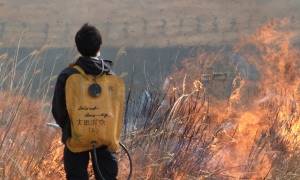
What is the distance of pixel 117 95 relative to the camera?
378cm

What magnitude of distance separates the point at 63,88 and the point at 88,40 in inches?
13.3

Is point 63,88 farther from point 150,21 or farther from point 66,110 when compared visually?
point 150,21

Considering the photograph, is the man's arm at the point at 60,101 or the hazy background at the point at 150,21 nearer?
the man's arm at the point at 60,101

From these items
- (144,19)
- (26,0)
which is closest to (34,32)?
(26,0)

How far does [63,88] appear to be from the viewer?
370 cm

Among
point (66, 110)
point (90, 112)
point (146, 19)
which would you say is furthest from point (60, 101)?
point (146, 19)

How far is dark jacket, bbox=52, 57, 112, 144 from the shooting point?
3.71m

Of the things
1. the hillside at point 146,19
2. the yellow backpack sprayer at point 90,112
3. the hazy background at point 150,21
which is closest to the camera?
the yellow backpack sprayer at point 90,112

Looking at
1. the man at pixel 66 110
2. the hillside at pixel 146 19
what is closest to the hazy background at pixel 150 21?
the hillside at pixel 146 19

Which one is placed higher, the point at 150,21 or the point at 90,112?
the point at 90,112

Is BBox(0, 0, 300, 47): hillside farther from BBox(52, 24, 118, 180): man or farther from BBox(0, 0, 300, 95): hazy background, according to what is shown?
BBox(52, 24, 118, 180): man

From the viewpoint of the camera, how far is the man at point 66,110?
147 inches

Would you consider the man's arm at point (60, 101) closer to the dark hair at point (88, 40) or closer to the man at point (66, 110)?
the man at point (66, 110)

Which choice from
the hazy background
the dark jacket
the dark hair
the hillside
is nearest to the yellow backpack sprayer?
the dark jacket
